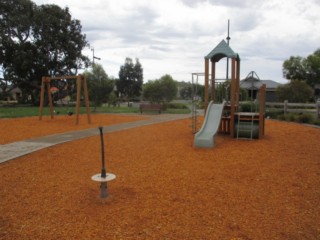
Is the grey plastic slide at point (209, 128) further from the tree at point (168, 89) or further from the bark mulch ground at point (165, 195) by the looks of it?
the tree at point (168, 89)

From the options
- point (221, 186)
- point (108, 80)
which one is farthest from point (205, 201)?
point (108, 80)

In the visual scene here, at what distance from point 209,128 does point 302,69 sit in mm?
40107

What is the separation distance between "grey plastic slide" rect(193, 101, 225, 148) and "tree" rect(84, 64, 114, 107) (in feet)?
51.4

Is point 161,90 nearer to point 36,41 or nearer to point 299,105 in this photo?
point 36,41

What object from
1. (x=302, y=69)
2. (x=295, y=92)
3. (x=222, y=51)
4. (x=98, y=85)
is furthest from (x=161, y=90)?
(x=222, y=51)

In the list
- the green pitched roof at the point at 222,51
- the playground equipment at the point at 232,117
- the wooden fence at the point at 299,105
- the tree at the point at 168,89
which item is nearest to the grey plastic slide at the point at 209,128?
the playground equipment at the point at 232,117

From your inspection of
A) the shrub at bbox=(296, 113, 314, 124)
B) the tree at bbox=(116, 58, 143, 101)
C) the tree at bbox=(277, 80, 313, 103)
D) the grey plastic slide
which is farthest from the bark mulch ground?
the tree at bbox=(116, 58, 143, 101)

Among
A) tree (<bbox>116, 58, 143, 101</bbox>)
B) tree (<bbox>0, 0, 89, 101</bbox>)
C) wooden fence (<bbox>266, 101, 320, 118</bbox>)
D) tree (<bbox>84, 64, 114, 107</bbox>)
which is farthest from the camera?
tree (<bbox>116, 58, 143, 101</bbox>)

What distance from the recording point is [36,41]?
34.2m

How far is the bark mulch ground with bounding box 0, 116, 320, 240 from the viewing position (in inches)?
141

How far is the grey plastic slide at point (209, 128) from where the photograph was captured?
8.48 meters

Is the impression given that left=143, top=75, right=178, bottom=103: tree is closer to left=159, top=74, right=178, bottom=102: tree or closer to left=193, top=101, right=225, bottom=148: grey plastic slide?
left=159, top=74, right=178, bottom=102: tree

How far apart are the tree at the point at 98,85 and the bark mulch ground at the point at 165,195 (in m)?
17.4

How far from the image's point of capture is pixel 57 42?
34.1 meters
